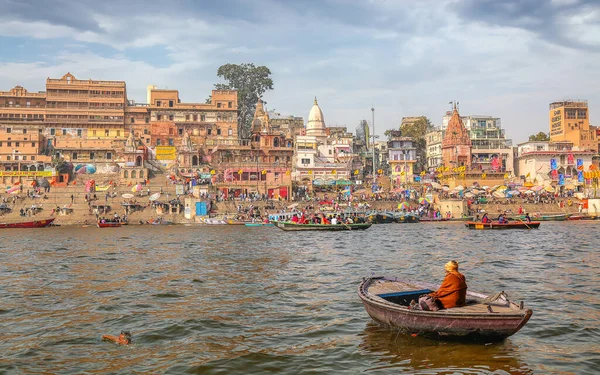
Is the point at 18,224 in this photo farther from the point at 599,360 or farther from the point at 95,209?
the point at 599,360

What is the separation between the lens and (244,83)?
90188 mm

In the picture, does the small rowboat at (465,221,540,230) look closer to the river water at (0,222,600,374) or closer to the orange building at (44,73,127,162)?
the river water at (0,222,600,374)

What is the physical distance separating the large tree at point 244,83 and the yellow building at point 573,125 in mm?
46320

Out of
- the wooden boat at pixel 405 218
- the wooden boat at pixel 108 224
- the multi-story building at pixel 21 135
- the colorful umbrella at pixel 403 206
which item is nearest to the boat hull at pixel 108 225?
the wooden boat at pixel 108 224

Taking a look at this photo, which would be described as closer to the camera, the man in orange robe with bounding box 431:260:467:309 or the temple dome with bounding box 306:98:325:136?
the man in orange robe with bounding box 431:260:467:309

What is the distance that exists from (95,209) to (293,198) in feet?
73.1

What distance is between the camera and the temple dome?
3376 inches

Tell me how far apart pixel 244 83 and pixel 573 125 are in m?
52.2

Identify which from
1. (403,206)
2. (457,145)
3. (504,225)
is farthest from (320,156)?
(504,225)

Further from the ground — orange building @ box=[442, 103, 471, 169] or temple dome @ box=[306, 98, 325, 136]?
temple dome @ box=[306, 98, 325, 136]

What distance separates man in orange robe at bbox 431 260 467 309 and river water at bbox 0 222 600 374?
917mm

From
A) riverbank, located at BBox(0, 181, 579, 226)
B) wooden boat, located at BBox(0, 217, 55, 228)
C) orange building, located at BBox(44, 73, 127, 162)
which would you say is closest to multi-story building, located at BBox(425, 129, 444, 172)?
riverbank, located at BBox(0, 181, 579, 226)

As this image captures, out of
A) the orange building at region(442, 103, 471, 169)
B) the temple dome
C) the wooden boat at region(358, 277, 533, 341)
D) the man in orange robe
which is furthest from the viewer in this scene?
the temple dome

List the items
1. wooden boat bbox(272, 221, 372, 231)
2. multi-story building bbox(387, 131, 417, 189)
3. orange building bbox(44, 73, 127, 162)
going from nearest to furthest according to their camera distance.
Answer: wooden boat bbox(272, 221, 372, 231) → orange building bbox(44, 73, 127, 162) → multi-story building bbox(387, 131, 417, 189)
